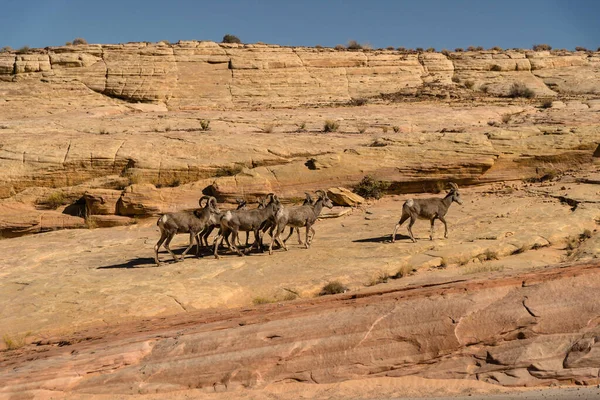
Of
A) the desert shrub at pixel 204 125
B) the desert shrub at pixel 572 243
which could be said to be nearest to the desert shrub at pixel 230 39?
the desert shrub at pixel 204 125

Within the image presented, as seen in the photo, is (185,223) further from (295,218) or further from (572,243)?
(572,243)

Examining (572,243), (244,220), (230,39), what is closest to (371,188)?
(244,220)

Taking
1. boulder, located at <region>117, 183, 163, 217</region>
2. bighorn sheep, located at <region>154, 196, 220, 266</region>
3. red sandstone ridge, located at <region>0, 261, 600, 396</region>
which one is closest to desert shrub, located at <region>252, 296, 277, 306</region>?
red sandstone ridge, located at <region>0, 261, 600, 396</region>

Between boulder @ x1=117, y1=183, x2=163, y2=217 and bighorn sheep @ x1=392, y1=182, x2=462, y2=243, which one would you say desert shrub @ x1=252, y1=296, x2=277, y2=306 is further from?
boulder @ x1=117, y1=183, x2=163, y2=217

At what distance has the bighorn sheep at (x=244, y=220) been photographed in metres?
18.2

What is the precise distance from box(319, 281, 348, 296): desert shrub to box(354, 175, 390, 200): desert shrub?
1012 cm

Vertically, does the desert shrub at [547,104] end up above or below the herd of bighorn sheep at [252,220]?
above

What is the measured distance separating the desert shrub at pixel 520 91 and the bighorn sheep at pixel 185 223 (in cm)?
2798

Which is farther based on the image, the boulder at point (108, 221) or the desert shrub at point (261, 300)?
the boulder at point (108, 221)

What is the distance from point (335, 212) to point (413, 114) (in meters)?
13.6

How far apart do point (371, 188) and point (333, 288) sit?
10458 millimetres

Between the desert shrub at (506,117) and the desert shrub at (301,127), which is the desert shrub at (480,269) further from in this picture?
the desert shrub at (506,117)

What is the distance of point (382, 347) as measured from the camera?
Answer: 365 inches

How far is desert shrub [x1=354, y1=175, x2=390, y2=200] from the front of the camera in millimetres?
24547
